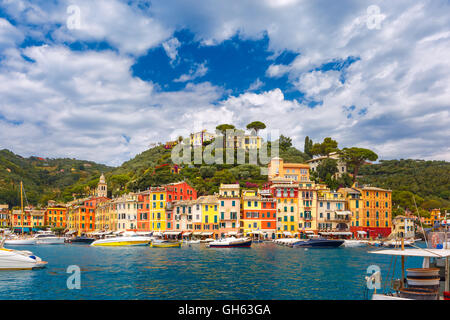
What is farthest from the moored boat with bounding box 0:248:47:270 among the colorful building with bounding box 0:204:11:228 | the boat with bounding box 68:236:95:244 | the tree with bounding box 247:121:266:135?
the tree with bounding box 247:121:266:135

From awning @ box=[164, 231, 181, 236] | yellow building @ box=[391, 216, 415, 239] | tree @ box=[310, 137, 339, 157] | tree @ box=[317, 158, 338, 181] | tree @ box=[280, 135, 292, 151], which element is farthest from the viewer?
tree @ box=[280, 135, 292, 151]

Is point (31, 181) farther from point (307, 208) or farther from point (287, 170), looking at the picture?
point (307, 208)

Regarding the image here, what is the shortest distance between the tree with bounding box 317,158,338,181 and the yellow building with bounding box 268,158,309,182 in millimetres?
4593

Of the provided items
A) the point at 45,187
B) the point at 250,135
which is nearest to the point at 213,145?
the point at 250,135

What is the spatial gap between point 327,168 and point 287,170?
10780mm

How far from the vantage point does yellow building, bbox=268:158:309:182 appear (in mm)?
89375

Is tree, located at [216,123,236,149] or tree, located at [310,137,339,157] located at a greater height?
tree, located at [216,123,236,149]

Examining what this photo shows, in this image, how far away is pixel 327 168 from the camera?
305ft

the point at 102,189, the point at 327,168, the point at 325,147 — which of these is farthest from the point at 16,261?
the point at 325,147

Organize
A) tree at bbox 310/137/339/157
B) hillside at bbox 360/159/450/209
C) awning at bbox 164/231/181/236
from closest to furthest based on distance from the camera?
awning at bbox 164/231/181/236, hillside at bbox 360/159/450/209, tree at bbox 310/137/339/157

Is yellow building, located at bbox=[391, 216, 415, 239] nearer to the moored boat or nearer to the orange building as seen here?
the moored boat
